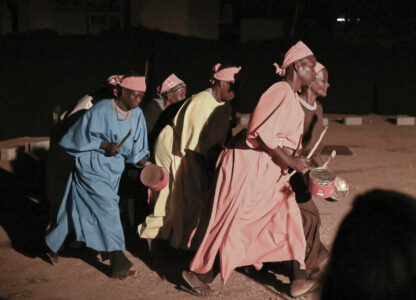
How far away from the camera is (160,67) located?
59.7 feet

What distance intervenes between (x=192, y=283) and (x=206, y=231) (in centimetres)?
48

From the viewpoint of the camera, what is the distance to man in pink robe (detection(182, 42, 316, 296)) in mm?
4828

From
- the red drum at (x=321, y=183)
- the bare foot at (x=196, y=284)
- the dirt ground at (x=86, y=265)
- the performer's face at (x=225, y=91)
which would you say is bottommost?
the dirt ground at (x=86, y=265)

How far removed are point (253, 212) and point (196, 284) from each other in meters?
0.78

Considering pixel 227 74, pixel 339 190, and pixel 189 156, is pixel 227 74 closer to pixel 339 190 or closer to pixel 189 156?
Answer: pixel 189 156

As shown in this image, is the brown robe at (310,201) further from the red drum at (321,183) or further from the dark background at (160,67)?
the dark background at (160,67)

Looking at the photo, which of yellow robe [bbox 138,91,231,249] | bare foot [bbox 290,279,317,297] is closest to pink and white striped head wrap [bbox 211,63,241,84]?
yellow robe [bbox 138,91,231,249]

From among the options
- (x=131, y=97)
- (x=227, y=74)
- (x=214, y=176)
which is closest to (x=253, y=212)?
(x=214, y=176)

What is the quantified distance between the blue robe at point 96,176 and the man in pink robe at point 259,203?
978mm

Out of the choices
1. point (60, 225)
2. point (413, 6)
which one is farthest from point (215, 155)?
point (413, 6)

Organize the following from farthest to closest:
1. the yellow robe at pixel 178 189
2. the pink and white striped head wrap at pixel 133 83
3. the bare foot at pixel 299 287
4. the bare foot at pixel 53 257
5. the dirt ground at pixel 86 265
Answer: the bare foot at pixel 53 257
the yellow robe at pixel 178 189
the pink and white striped head wrap at pixel 133 83
the dirt ground at pixel 86 265
the bare foot at pixel 299 287

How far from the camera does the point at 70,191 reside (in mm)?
5695

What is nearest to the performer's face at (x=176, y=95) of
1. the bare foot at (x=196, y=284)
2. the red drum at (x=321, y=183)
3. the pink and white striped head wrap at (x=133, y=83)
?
the pink and white striped head wrap at (x=133, y=83)

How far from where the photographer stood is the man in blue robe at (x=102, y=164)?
5.48m
